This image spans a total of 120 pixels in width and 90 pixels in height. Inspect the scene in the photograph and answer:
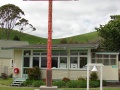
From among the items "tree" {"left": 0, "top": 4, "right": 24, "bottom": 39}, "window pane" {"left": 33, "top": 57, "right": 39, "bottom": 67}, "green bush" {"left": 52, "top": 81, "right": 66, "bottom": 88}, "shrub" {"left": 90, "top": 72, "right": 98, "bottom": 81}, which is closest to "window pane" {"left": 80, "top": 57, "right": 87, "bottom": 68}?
"shrub" {"left": 90, "top": 72, "right": 98, "bottom": 81}

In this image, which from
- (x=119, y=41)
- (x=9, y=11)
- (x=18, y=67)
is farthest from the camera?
(x=9, y=11)

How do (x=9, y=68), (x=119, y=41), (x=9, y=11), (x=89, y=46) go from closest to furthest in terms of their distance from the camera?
(x=89, y=46) → (x=119, y=41) → (x=9, y=68) → (x=9, y=11)

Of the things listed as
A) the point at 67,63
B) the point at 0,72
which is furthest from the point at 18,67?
the point at 0,72

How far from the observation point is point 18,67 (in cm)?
3017

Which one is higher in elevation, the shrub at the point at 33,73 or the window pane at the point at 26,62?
the window pane at the point at 26,62

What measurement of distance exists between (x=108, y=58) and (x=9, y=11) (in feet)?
159

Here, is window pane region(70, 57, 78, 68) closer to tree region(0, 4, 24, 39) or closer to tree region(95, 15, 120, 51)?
tree region(95, 15, 120, 51)

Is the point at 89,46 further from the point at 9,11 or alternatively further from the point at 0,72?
the point at 9,11

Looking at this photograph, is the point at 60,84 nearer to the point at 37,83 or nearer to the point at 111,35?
the point at 37,83

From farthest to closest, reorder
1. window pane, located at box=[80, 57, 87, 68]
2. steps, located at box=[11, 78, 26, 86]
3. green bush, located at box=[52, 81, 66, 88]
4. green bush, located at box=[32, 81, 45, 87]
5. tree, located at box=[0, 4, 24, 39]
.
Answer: tree, located at box=[0, 4, 24, 39] → window pane, located at box=[80, 57, 87, 68] → steps, located at box=[11, 78, 26, 86] → green bush, located at box=[32, 81, 45, 87] → green bush, located at box=[52, 81, 66, 88]

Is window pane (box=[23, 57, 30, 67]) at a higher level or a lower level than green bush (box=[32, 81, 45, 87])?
higher

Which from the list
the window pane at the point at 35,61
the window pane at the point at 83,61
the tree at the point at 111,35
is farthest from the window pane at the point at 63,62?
the tree at the point at 111,35

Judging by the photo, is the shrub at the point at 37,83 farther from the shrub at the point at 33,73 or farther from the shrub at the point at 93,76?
the shrub at the point at 93,76

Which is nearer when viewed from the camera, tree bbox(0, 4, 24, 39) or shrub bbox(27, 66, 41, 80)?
shrub bbox(27, 66, 41, 80)
